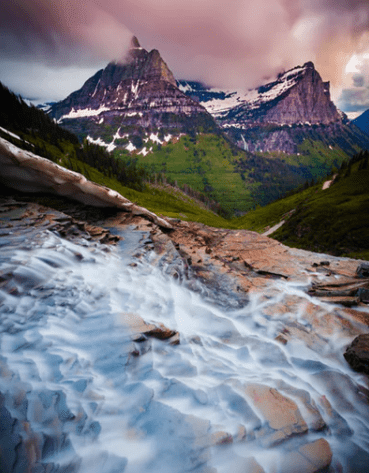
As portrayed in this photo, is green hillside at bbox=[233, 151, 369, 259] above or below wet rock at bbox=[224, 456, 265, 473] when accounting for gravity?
above

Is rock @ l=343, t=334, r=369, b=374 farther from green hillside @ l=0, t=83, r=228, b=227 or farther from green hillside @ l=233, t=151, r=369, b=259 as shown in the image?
green hillside @ l=0, t=83, r=228, b=227

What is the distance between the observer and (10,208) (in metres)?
13.0

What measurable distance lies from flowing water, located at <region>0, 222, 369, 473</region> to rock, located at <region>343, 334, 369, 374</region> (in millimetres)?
355

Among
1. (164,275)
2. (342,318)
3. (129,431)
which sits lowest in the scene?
(129,431)

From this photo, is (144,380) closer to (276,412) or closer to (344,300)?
(276,412)

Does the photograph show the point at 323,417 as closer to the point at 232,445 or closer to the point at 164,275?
the point at 232,445

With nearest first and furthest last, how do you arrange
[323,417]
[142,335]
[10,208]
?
[323,417], [142,335], [10,208]

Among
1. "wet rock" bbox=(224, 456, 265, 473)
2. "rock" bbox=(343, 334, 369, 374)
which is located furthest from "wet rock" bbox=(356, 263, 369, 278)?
"wet rock" bbox=(224, 456, 265, 473)

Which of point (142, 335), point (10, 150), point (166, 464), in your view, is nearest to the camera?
point (166, 464)

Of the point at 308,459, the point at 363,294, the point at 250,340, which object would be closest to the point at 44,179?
the point at 250,340

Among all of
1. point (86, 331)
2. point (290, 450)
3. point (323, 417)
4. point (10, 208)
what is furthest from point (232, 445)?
point (10, 208)

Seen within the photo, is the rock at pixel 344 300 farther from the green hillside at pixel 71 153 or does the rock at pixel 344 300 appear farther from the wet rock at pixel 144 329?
the green hillside at pixel 71 153

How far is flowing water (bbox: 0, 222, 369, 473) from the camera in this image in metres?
5.31

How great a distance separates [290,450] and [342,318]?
768 centimetres
